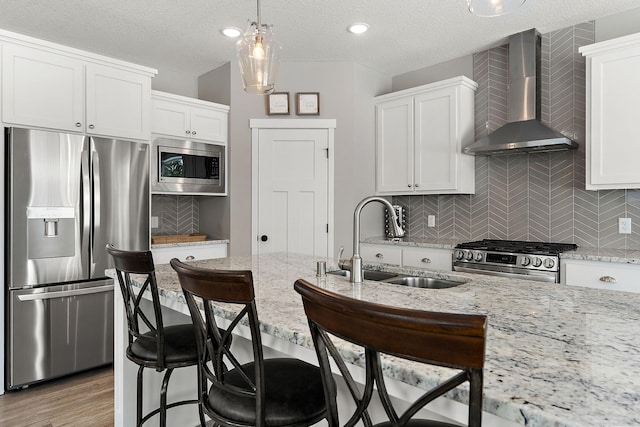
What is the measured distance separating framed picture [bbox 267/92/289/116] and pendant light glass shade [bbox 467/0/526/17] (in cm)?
274

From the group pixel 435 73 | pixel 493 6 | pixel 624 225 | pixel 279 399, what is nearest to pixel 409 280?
pixel 279 399

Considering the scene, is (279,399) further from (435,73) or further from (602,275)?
(435,73)

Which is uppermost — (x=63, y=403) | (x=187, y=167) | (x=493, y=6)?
(x=493, y=6)

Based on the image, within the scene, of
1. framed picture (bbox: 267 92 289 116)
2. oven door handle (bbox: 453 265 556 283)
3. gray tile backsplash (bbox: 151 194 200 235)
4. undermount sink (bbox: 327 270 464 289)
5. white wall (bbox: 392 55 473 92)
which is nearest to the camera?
undermount sink (bbox: 327 270 464 289)

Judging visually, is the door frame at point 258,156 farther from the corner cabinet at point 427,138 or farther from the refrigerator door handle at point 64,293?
the refrigerator door handle at point 64,293

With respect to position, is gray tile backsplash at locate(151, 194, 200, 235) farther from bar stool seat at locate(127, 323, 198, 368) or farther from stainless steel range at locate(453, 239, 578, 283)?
stainless steel range at locate(453, 239, 578, 283)

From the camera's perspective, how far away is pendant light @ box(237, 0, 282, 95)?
2.09 m

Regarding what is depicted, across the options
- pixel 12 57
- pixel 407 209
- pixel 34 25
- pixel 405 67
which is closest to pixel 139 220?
pixel 12 57

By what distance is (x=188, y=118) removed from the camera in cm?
405

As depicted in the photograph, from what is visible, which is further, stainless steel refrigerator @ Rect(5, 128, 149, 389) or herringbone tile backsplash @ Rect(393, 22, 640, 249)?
herringbone tile backsplash @ Rect(393, 22, 640, 249)

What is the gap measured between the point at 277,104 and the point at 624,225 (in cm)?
317

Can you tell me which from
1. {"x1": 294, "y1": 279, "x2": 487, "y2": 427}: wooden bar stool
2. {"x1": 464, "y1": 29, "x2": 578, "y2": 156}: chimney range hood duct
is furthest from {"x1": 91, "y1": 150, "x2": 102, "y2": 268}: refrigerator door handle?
{"x1": 464, "y1": 29, "x2": 578, "y2": 156}: chimney range hood duct

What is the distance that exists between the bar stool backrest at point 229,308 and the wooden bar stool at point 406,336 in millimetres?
302

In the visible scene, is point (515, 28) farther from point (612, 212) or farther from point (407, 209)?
point (407, 209)
